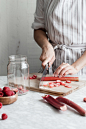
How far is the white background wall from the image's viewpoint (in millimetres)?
2254

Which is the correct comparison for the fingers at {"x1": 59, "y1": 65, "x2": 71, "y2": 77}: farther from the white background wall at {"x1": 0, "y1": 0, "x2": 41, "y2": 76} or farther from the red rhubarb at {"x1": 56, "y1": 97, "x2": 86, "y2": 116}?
the white background wall at {"x1": 0, "y1": 0, "x2": 41, "y2": 76}

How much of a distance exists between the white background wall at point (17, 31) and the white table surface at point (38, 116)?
147 cm

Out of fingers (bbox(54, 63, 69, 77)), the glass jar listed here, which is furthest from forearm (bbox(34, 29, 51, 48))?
the glass jar

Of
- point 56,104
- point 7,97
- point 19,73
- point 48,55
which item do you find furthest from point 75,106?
point 48,55

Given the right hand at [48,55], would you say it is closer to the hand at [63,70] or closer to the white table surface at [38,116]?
the hand at [63,70]

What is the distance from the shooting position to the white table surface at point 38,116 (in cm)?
63

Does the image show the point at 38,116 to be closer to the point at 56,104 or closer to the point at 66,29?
the point at 56,104

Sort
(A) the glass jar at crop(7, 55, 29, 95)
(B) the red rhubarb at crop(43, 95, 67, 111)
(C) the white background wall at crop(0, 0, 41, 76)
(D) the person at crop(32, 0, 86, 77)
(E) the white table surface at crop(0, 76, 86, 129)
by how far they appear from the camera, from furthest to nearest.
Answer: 1. (C) the white background wall at crop(0, 0, 41, 76)
2. (D) the person at crop(32, 0, 86, 77)
3. (A) the glass jar at crop(7, 55, 29, 95)
4. (B) the red rhubarb at crop(43, 95, 67, 111)
5. (E) the white table surface at crop(0, 76, 86, 129)

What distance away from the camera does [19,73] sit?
3.44ft

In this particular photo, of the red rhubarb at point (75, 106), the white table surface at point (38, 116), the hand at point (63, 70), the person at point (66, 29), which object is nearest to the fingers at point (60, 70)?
the hand at point (63, 70)

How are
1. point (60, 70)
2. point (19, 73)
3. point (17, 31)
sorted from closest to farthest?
1. point (19, 73)
2. point (60, 70)
3. point (17, 31)

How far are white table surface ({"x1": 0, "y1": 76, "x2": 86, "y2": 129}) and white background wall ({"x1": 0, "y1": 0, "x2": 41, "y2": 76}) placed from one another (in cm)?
147

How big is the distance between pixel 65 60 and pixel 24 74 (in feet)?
2.19

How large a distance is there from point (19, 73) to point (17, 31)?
1362 mm
